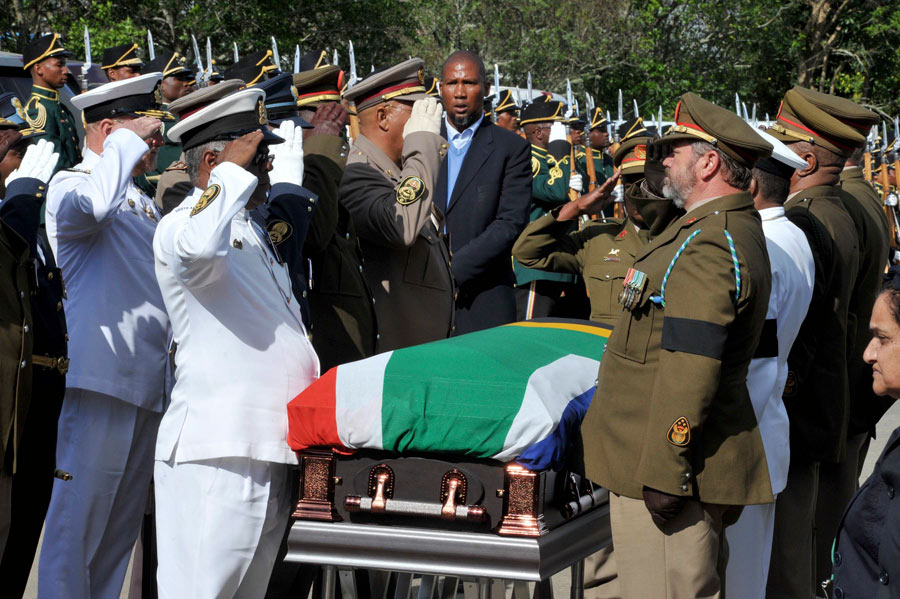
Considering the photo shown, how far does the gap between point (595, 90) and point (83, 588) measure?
2680cm

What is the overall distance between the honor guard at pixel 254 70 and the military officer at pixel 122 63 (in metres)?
3.95

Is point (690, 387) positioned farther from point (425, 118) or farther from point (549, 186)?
point (549, 186)

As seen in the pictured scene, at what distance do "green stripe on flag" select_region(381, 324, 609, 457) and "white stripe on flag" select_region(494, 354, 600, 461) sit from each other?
22mm

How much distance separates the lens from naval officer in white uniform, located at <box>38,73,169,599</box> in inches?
162

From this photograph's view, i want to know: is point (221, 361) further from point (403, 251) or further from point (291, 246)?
point (403, 251)

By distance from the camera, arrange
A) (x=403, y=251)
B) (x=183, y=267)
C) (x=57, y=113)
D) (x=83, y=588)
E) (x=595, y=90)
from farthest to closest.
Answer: (x=595, y=90) → (x=57, y=113) → (x=403, y=251) → (x=83, y=588) → (x=183, y=267)

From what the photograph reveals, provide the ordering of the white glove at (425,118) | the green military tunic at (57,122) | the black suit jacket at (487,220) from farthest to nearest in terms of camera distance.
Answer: the green military tunic at (57,122) < the black suit jacket at (487,220) < the white glove at (425,118)

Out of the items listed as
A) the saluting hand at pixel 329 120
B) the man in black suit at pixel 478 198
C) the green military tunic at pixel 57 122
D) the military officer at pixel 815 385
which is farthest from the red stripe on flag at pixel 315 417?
the green military tunic at pixel 57 122

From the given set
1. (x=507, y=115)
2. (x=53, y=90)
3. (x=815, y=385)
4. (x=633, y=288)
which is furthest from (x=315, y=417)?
(x=507, y=115)

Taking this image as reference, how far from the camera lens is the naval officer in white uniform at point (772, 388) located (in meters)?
3.55

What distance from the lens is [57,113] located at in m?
9.17

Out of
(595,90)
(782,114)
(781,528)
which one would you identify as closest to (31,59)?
(782,114)

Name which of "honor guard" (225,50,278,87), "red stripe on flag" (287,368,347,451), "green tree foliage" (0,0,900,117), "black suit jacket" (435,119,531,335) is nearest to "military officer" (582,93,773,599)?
"red stripe on flag" (287,368,347,451)

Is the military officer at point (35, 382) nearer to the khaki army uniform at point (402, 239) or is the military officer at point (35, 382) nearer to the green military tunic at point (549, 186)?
the khaki army uniform at point (402, 239)
